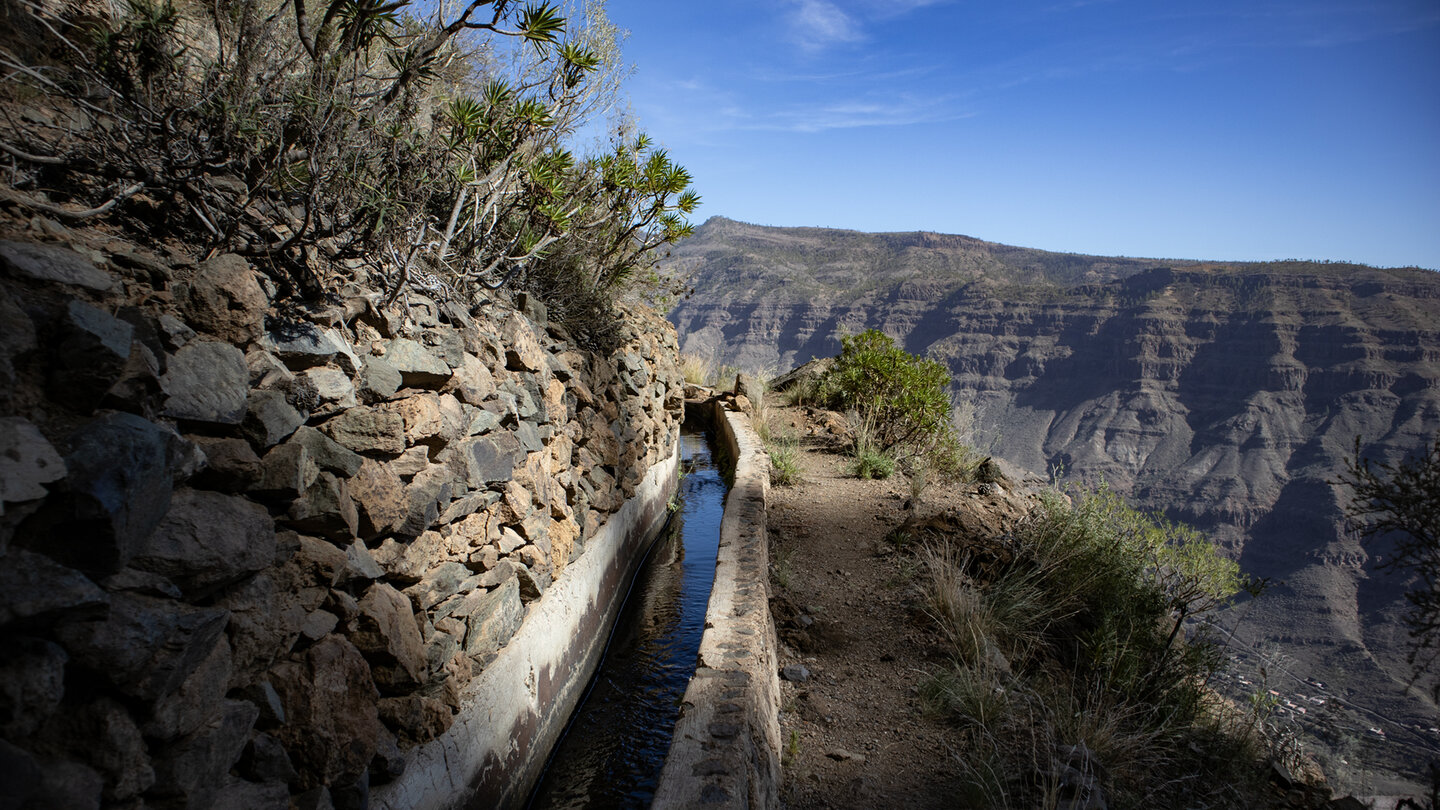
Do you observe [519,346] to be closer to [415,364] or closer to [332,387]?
[415,364]

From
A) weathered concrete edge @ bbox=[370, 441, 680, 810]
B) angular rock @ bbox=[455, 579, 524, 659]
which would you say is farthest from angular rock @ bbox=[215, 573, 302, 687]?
angular rock @ bbox=[455, 579, 524, 659]

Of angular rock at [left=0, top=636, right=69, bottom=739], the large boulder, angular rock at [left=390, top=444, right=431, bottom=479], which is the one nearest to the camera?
angular rock at [left=0, top=636, right=69, bottom=739]

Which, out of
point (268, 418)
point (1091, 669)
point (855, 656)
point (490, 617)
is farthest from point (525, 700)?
point (1091, 669)

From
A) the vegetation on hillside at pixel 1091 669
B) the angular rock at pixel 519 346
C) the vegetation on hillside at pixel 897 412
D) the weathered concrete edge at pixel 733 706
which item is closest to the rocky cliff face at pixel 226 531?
the angular rock at pixel 519 346

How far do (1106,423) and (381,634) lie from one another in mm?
55841

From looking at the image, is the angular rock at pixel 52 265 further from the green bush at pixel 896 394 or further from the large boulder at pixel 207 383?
the green bush at pixel 896 394

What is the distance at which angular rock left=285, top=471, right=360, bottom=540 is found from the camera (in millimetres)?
2348

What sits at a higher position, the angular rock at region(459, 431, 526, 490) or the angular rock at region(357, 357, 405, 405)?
the angular rock at region(357, 357, 405, 405)

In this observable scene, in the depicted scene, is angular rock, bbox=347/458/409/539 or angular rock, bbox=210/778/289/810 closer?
angular rock, bbox=210/778/289/810

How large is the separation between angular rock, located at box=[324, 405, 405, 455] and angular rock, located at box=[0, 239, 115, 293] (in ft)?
2.85

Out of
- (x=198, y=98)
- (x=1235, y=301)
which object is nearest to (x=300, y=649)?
(x=198, y=98)

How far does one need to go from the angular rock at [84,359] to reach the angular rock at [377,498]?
995 millimetres

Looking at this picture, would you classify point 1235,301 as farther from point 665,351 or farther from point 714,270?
point 665,351

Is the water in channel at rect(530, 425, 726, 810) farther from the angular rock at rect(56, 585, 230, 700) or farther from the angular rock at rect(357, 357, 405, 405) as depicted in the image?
the angular rock at rect(56, 585, 230, 700)
